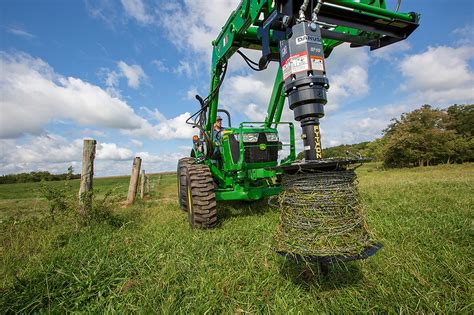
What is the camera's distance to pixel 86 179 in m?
5.32

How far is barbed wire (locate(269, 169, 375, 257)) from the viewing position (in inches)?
64.8

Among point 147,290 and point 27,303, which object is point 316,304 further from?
point 27,303

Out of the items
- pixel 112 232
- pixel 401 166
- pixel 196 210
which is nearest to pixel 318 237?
pixel 196 210

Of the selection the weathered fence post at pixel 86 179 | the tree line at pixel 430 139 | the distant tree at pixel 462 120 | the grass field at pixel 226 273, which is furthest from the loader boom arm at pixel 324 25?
the distant tree at pixel 462 120

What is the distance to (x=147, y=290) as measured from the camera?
2.54 meters

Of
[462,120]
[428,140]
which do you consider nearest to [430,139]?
[428,140]

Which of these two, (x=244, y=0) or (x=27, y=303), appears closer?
(x=27, y=303)

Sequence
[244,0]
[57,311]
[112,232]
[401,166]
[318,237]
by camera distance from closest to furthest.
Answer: [318,237], [57,311], [244,0], [112,232], [401,166]

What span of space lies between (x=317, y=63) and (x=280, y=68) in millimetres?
2777

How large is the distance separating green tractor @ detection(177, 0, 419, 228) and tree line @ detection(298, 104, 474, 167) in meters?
18.4

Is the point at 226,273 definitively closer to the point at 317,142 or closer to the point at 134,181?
the point at 317,142

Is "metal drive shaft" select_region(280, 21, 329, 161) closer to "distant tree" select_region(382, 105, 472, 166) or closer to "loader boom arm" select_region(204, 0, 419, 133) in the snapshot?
"loader boom arm" select_region(204, 0, 419, 133)

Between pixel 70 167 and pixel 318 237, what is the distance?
5.63 metres

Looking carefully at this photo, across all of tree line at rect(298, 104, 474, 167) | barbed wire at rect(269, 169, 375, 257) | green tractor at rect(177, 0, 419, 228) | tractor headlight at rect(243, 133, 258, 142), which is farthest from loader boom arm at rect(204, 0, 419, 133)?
tree line at rect(298, 104, 474, 167)
